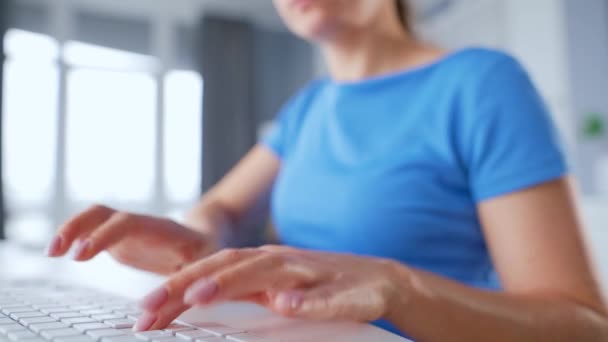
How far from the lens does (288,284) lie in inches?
13.8

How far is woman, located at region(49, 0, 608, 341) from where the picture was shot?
354 millimetres

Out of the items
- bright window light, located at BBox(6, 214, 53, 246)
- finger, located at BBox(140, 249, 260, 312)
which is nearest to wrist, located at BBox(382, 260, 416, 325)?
finger, located at BBox(140, 249, 260, 312)

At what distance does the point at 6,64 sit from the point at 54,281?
3676 millimetres

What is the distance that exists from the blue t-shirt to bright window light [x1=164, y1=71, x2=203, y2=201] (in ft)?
12.0

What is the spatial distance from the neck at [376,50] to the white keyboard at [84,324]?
1.84ft

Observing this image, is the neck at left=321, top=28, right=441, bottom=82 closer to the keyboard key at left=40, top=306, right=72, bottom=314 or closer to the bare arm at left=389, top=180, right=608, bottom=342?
the bare arm at left=389, top=180, right=608, bottom=342

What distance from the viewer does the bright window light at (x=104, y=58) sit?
3.92 meters

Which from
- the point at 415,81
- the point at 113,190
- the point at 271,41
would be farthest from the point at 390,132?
the point at 271,41

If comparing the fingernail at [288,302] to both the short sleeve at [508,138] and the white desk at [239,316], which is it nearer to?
the white desk at [239,316]

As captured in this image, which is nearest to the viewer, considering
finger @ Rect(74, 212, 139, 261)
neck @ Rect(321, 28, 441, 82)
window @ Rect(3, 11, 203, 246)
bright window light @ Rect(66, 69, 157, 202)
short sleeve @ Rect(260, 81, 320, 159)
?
finger @ Rect(74, 212, 139, 261)

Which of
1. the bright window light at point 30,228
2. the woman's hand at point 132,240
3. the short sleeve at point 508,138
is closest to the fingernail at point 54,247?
the woman's hand at point 132,240

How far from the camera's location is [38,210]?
12.3 feet

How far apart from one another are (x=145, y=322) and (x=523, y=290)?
39 cm

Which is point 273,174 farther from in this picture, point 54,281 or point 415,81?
point 54,281
